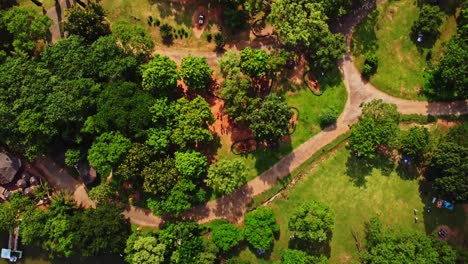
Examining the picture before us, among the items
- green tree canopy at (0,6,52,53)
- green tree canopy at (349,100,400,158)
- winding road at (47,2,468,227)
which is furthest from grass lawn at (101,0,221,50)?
green tree canopy at (349,100,400,158)

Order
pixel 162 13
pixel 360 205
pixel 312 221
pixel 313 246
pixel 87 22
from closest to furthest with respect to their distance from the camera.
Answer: pixel 312 221
pixel 87 22
pixel 313 246
pixel 360 205
pixel 162 13

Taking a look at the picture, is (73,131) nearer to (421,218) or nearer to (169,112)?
(169,112)

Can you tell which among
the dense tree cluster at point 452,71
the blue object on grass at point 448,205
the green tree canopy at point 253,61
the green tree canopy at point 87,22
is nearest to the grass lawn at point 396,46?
the dense tree cluster at point 452,71

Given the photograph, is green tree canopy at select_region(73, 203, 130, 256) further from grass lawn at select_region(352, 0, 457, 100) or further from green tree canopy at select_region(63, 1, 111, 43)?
grass lawn at select_region(352, 0, 457, 100)

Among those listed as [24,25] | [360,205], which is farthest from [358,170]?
[24,25]

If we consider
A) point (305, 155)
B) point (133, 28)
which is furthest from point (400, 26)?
point (133, 28)

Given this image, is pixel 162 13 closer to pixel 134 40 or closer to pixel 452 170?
pixel 134 40

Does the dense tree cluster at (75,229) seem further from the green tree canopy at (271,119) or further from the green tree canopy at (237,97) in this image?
the green tree canopy at (271,119)
